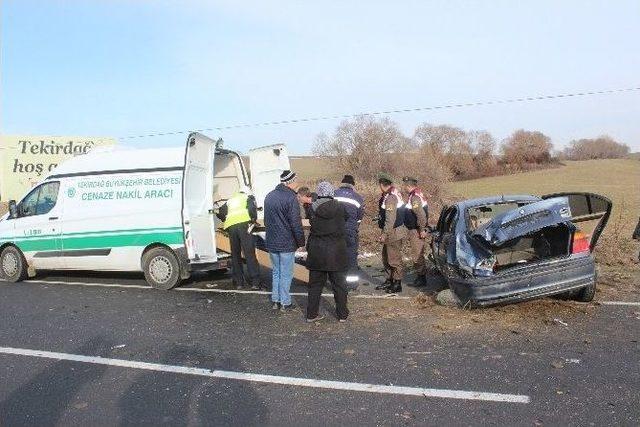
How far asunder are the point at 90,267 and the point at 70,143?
1558cm

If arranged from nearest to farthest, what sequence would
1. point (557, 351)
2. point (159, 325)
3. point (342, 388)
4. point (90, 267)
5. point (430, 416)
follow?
point (430, 416)
point (342, 388)
point (557, 351)
point (159, 325)
point (90, 267)

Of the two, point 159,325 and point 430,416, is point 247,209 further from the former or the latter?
point 430,416

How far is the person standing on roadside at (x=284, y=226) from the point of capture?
7.14 meters

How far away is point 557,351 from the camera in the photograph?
5324 mm

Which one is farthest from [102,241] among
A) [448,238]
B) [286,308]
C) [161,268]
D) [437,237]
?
[448,238]

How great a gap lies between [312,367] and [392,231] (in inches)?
137

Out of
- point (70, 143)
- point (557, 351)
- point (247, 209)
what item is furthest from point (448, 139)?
point (557, 351)

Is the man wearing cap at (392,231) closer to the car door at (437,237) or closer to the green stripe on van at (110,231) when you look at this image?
the car door at (437,237)

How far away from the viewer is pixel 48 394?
4715 millimetres

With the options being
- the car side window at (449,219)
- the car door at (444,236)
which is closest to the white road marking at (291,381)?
the car door at (444,236)

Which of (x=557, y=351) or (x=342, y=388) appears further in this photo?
(x=557, y=351)

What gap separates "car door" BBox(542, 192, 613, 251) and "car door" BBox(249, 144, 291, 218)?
16.5 feet

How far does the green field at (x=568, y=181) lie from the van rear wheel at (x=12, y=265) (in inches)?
1233

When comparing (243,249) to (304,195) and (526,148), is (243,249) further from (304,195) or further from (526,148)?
(526,148)
